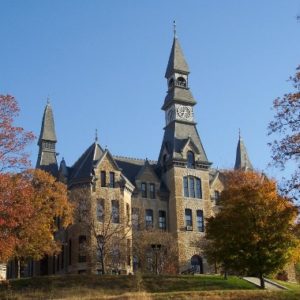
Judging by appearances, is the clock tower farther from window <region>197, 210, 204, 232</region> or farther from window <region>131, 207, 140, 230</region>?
window <region>131, 207, 140, 230</region>

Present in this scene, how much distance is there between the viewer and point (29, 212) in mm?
30234

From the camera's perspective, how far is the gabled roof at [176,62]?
6994cm

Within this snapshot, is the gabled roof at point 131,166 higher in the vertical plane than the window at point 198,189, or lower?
higher

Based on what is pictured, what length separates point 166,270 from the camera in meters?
56.2

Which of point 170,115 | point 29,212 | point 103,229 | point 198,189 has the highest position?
point 170,115

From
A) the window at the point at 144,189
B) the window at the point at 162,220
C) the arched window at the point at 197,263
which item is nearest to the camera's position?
the arched window at the point at 197,263

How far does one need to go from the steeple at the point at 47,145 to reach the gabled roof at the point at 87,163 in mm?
3442

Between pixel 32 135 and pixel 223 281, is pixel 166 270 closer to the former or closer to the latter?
pixel 223 281

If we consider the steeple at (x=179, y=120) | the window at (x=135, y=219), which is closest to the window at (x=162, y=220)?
the window at (x=135, y=219)

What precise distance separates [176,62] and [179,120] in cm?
730

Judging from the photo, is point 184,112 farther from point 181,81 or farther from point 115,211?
point 115,211

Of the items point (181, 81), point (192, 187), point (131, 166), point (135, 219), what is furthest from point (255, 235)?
point (181, 81)

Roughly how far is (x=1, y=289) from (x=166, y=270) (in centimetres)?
1917

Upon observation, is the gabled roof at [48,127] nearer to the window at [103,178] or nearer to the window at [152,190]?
the window at [103,178]
